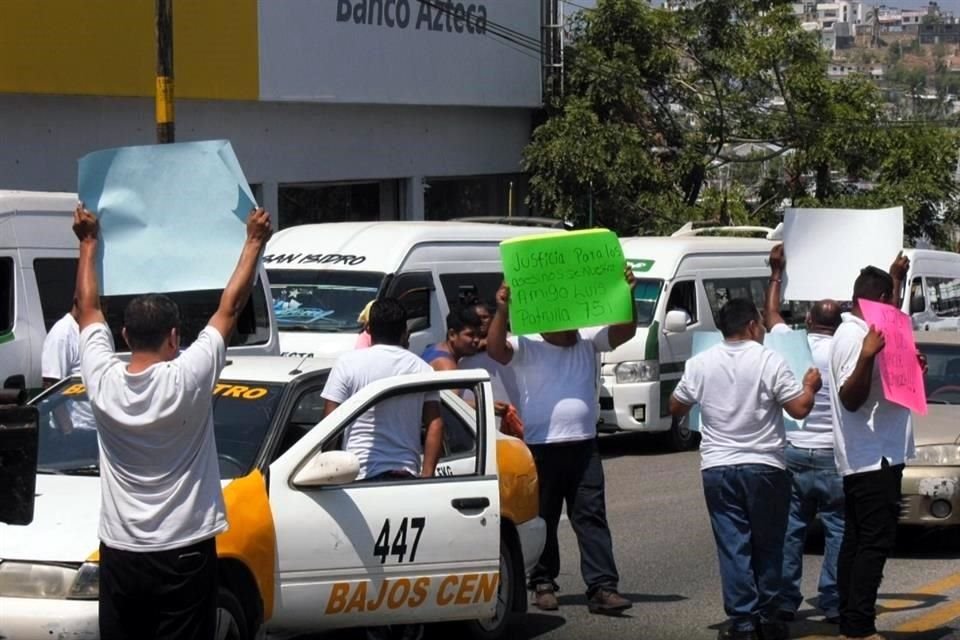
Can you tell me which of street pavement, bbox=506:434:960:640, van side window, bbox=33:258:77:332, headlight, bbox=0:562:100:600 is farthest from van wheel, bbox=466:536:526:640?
van side window, bbox=33:258:77:332

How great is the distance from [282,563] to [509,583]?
1581mm

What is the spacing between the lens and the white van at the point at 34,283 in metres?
11.0

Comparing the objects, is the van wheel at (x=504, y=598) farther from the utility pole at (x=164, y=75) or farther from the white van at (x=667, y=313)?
the utility pole at (x=164, y=75)

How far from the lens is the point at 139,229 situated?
20.0 feet

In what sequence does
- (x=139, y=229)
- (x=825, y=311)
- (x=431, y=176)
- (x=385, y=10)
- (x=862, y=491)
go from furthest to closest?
(x=431, y=176) → (x=385, y=10) → (x=825, y=311) → (x=862, y=491) → (x=139, y=229)

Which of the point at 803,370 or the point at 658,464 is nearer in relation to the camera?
the point at 803,370

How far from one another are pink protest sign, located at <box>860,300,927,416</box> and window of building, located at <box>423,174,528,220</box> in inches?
754

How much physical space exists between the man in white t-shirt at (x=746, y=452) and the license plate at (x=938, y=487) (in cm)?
262

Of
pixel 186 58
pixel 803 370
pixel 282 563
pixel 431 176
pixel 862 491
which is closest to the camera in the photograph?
pixel 282 563

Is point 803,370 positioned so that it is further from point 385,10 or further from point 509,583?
point 385,10

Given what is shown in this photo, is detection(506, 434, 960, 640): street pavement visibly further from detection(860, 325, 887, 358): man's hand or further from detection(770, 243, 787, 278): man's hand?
detection(770, 243, 787, 278): man's hand

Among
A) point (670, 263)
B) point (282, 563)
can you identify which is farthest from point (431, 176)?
point (282, 563)

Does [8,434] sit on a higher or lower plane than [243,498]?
higher

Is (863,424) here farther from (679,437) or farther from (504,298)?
(679,437)
